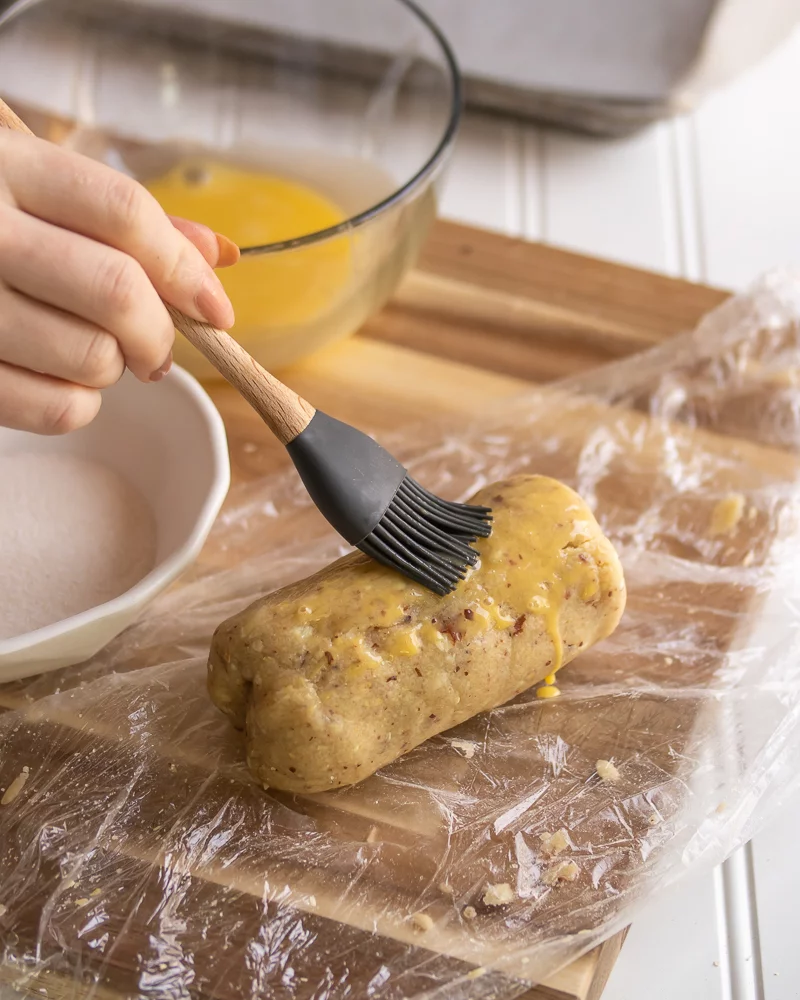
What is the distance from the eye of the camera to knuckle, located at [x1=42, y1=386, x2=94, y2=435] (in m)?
1.16

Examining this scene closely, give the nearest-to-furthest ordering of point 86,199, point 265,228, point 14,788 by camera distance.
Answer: point 86,199 → point 14,788 → point 265,228

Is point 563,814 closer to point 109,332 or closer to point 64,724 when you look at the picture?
point 64,724

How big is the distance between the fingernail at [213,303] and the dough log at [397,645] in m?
0.33

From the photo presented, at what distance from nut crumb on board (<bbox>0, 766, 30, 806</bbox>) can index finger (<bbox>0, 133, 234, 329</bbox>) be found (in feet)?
2.02

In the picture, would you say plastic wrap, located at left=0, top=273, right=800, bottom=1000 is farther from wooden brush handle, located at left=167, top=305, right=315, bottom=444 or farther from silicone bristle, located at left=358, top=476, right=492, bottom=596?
wooden brush handle, located at left=167, top=305, right=315, bottom=444

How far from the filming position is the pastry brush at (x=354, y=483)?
1.18 metres

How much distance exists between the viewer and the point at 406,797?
1.29 m

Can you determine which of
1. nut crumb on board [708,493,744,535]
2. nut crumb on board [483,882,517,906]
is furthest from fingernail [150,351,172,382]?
nut crumb on board [708,493,744,535]

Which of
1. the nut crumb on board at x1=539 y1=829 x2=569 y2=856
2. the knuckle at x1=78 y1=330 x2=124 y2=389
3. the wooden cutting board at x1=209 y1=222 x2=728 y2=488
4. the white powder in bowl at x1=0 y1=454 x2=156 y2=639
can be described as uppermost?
the wooden cutting board at x1=209 y1=222 x2=728 y2=488

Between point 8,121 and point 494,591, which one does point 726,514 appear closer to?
point 494,591

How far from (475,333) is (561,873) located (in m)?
0.98

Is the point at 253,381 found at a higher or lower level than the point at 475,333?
lower

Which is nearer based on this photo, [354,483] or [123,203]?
[123,203]

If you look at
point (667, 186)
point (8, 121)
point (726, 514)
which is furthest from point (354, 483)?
point (667, 186)
